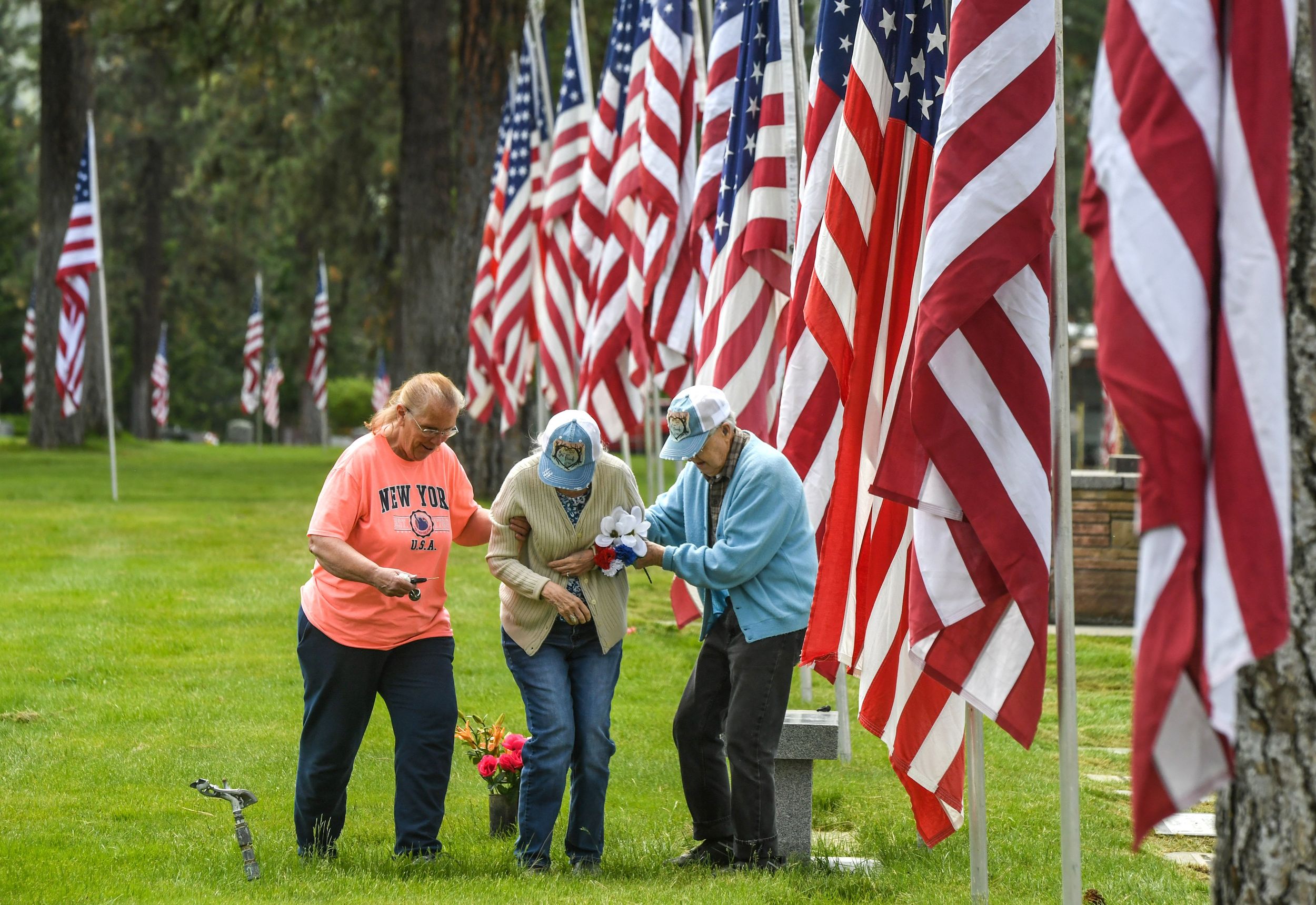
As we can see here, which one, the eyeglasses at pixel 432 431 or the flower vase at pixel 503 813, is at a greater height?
the eyeglasses at pixel 432 431

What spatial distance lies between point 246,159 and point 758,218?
22.5m

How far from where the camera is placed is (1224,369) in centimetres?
334

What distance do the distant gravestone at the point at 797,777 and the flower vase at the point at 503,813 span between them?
1.34 m

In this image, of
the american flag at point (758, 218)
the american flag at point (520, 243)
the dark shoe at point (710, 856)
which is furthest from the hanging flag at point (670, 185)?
the dark shoe at point (710, 856)

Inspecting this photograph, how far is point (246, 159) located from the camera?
28.8m

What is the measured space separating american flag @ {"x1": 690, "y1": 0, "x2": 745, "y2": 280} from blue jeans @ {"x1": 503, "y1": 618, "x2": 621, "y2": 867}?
4328mm

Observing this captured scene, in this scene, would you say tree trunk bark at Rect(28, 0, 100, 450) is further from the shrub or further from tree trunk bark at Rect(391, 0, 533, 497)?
the shrub

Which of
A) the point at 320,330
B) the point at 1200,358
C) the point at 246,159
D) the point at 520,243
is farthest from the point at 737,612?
the point at 320,330

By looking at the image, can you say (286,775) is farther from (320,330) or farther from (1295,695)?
(320,330)

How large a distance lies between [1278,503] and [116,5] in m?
20.8

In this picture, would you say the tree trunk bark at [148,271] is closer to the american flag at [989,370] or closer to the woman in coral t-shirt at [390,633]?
the woman in coral t-shirt at [390,633]

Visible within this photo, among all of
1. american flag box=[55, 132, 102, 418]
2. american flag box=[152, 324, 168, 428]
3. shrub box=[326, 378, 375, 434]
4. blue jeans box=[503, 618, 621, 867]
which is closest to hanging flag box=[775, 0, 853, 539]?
blue jeans box=[503, 618, 621, 867]

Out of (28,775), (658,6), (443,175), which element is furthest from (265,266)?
(28,775)

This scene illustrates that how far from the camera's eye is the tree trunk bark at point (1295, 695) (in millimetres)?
3469
